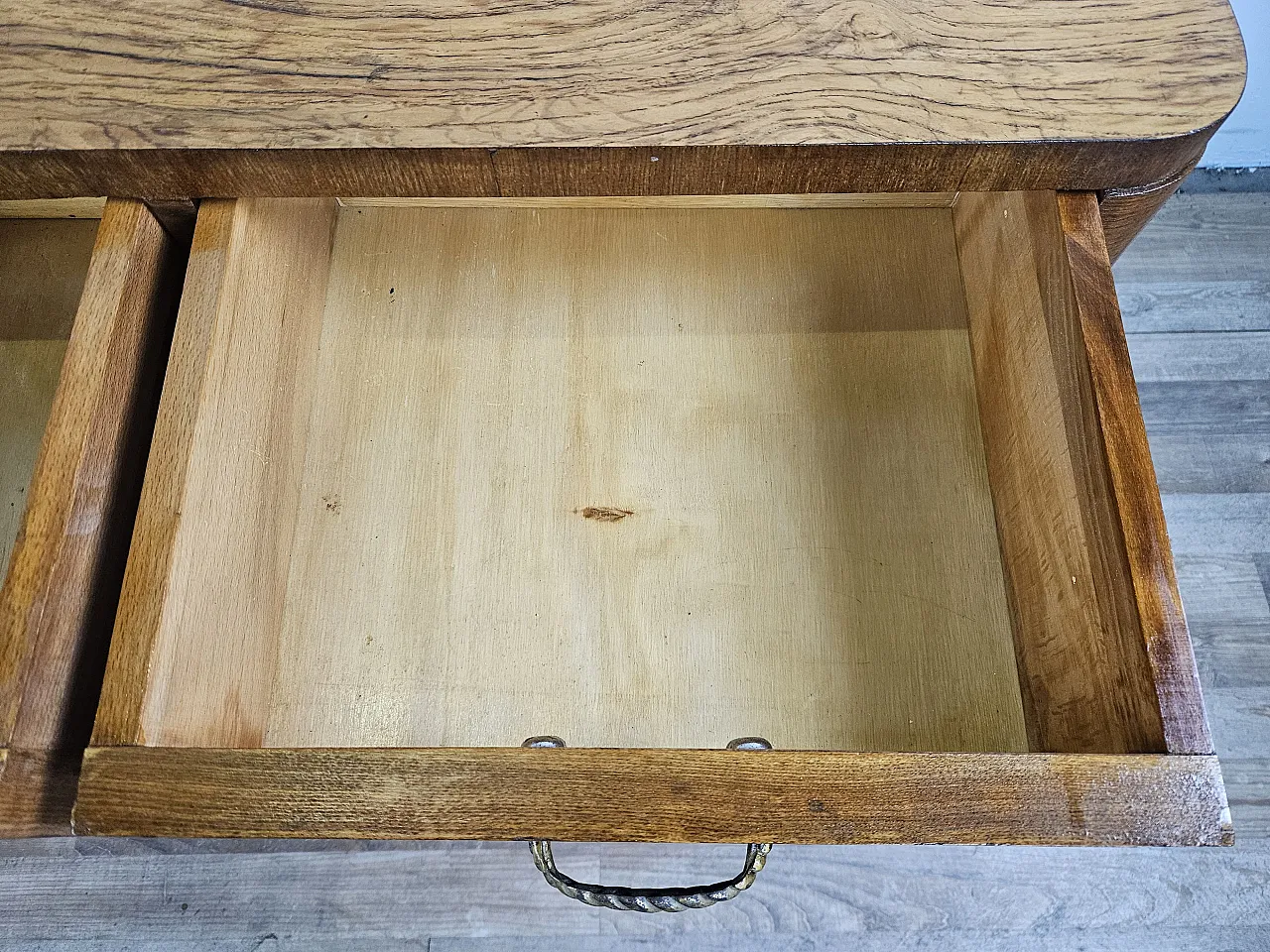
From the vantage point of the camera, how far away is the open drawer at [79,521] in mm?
412

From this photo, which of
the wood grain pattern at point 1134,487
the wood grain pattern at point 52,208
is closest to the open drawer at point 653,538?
the wood grain pattern at point 1134,487

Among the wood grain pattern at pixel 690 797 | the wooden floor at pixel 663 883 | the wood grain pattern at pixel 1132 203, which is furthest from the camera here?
the wooden floor at pixel 663 883

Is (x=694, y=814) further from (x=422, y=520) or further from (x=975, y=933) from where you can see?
(x=975, y=933)

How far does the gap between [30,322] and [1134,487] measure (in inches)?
27.7

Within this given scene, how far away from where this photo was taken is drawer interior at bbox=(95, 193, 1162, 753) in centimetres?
52

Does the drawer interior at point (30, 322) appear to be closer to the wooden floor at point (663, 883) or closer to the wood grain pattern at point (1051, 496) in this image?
the wooden floor at point (663, 883)

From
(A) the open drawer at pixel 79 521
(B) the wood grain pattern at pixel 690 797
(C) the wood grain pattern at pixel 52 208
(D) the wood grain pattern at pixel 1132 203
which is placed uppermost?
(C) the wood grain pattern at pixel 52 208

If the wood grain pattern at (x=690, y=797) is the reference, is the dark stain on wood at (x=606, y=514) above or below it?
above

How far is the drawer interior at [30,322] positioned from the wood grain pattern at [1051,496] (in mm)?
623

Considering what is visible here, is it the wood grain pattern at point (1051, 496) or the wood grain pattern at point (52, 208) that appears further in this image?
the wood grain pattern at point (52, 208)

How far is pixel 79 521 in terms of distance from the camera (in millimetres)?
441

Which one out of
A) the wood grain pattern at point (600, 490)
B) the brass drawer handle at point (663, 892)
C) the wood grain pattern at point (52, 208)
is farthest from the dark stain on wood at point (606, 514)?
the wood grain pattern at point (52, 208)

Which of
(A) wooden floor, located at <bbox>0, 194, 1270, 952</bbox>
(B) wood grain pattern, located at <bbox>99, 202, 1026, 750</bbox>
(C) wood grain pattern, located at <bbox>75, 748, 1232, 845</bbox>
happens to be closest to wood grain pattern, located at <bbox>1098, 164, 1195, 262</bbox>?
(B) wood grain pattern, located at <bbox>99, 202, 1026, 750</bbox>

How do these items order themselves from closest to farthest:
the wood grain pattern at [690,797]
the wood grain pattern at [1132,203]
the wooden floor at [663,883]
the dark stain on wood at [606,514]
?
1. the wood grain pattern at [690,797]
2. the wood grain pattern at [1132,203]
3. the dark stain on wood at [606,514]
4. the wooden floor at [663,883]
